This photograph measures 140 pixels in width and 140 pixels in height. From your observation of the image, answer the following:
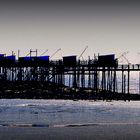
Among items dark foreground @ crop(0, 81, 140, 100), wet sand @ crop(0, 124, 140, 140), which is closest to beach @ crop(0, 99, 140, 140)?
wet sand @ crop(0, 124, 140, 140)

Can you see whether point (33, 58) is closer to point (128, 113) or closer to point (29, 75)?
point (29, 75)

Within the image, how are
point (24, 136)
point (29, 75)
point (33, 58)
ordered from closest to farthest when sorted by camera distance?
point (24, 136) → point (33, 58) → point (29, 75)

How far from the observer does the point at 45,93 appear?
92000mm

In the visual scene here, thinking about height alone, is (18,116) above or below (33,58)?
below

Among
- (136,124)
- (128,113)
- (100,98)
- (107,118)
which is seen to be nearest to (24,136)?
(136,124)

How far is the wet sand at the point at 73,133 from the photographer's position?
36.0m

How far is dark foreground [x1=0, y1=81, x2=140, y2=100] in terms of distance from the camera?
286 ft

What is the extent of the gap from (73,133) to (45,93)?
53845 millimetres

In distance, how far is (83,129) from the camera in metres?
40.9

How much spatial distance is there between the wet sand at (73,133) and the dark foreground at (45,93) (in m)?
44.1

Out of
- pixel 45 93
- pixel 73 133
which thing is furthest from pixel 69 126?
pixel 45 93

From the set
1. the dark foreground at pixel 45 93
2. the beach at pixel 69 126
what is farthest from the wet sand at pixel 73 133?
the dark foreground at pixel 45 93

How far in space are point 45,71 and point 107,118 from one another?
58.0 m

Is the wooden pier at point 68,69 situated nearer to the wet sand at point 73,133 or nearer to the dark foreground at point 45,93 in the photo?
the dark foreground at point 45,93
